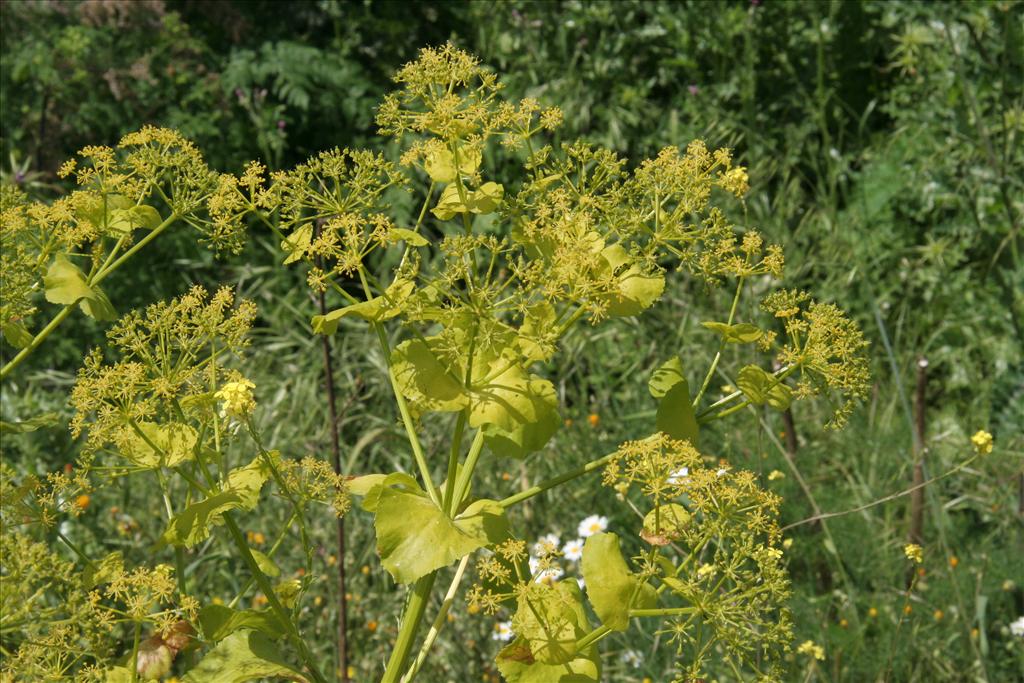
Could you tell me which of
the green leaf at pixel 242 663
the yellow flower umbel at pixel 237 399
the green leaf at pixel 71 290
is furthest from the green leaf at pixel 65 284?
the green leaf at pixel 242 663

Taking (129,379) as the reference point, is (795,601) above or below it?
below

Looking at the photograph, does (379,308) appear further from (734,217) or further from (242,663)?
(734,217)

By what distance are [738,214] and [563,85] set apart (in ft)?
4.85

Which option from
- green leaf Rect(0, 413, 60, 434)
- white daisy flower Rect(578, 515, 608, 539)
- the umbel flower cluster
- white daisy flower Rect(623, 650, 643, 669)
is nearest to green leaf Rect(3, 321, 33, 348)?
the umbel flower cluster

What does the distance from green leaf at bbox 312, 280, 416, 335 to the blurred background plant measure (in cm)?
208

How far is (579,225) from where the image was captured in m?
1.37

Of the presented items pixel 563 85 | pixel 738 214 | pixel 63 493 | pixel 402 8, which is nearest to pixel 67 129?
pixel 402 8

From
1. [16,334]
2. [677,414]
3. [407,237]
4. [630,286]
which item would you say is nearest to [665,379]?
[677,414]

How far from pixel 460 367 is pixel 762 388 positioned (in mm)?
431

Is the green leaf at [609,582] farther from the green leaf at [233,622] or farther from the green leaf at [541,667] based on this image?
the green leaf at [233,622]

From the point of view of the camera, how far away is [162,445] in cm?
150

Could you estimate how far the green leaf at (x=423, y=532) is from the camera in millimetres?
1283

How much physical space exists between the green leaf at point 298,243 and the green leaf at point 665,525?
1.79ft

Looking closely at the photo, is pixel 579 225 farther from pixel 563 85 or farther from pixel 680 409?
pixel 563 85
